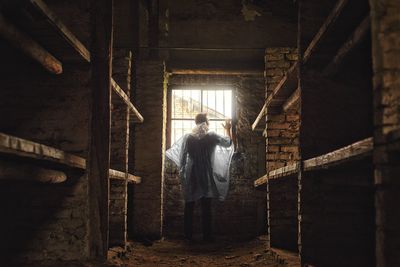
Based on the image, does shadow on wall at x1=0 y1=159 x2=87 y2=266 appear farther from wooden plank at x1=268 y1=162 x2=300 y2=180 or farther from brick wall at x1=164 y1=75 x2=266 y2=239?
brick wall at x1=164 y1=75 x2=266 y2=239

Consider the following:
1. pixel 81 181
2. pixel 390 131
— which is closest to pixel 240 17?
pixel 81 181

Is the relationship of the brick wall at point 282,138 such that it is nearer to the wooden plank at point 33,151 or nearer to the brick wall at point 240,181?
the brick wall at point 240,181

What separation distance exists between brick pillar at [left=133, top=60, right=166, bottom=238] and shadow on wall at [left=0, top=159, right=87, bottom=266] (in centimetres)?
337

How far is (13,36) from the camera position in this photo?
307 centimetres

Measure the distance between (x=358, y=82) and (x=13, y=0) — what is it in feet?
8.74

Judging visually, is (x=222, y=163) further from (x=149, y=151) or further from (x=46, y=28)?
(x=46, y=28)

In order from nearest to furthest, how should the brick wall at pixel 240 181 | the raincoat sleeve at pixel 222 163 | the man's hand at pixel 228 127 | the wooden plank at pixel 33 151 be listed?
the wooden plank at pixel 33 151, the raincoat sleeve at pixel 222 163, the brick wall at pixel 240 181, the man's hand at pixel 228 127

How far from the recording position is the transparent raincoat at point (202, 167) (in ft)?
23.6

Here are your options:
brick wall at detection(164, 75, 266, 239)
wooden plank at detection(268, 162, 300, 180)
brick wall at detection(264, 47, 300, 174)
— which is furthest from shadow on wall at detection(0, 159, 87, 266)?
brick wall at detection(164, 75, 266, 239)

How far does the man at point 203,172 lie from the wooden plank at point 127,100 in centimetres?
93

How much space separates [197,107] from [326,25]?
5.33m

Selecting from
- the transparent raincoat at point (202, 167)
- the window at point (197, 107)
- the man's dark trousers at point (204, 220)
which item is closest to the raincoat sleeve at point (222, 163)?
the transparent raincoat at point (202, 167)

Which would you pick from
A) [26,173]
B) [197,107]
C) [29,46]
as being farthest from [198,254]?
[29,46]

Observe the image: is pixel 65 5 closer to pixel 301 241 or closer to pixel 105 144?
pixel 105 144
